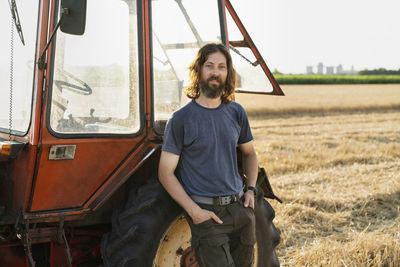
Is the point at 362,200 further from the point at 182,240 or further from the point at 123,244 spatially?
the point at 123,244

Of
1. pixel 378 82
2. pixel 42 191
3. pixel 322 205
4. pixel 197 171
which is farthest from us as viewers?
pixel 378 82

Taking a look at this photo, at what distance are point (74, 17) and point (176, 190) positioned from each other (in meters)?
1.08

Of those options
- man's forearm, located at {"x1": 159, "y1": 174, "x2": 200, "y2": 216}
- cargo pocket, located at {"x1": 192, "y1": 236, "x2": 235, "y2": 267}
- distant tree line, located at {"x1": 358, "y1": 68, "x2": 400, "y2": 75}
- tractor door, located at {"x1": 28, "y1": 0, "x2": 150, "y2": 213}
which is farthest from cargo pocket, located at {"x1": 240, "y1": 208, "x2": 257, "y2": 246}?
distant tree line, located at {"x1": 358, "y1": 68, "x2": 400, "y2": 75}

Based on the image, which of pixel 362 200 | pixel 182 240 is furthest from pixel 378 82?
pixel 182 240

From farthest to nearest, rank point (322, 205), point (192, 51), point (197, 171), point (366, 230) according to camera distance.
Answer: point (322, 205), point (366, 230), point (192, 51), point (197, 171)

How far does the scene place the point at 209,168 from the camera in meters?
2.65

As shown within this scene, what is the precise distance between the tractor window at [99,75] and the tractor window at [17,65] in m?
0.20

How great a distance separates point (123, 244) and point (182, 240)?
0.43m

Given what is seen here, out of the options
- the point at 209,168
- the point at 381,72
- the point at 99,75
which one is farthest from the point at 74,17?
the point at 381,72

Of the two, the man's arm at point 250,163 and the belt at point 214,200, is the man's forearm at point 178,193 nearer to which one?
the belt at point 214,200

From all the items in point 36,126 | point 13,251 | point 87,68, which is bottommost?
point 13,251

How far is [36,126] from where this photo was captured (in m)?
2.76

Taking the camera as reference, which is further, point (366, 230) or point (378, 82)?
point (378, 82)

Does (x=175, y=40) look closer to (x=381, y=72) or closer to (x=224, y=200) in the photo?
(x=224, y=200)
